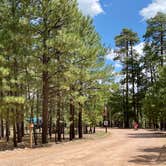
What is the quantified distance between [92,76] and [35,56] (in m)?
6.32

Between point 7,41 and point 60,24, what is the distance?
3707mm

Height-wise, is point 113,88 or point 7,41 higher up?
point 7,41

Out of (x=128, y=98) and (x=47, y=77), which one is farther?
(x=128, y=98)

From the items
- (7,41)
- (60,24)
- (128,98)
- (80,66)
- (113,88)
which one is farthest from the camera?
(128,98)

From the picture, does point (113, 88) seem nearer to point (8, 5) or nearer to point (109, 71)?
point (109, 71)

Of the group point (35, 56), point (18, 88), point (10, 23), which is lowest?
point (18, 88)

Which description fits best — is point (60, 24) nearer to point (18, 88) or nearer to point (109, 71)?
point (18, 88)

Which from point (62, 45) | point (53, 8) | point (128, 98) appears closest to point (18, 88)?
point (62, 45)

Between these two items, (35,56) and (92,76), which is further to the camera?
(92,76)

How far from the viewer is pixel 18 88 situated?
23.7 m

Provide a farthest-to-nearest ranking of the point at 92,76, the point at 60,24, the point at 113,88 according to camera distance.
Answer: the point at 113,88 → the point at 92,76 → the point at 60,24

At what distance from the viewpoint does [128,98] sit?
6781 cm

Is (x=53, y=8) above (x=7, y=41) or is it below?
above

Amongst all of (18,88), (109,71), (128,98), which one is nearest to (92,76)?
(109,71)
